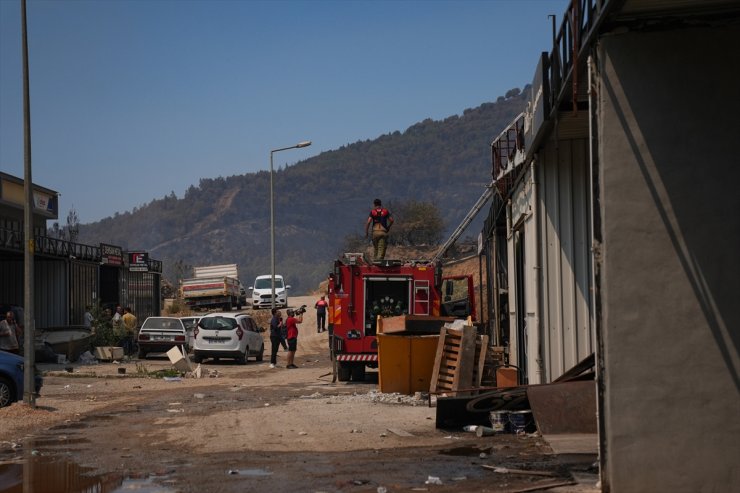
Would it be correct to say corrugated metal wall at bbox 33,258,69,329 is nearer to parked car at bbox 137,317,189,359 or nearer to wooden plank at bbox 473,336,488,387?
parked car at bbox 137,317,189,359

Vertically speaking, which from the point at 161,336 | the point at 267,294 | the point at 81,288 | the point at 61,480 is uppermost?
the point at 81,288

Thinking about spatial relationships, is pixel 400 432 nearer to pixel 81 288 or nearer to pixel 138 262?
pixel 81 288

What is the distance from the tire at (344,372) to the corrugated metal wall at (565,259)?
28.1ft

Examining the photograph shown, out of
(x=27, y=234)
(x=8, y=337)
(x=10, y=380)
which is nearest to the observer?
(x=10, y=380)

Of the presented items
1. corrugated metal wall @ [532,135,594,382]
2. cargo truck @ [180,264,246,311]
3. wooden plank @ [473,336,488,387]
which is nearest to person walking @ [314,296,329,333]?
cargo truck @ [180,264,246,311]

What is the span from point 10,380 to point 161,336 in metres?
16.5

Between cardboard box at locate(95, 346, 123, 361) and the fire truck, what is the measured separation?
13.0 metres

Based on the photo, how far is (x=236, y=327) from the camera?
30.9 m

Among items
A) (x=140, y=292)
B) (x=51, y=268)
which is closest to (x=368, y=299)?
(x=51, y=268)

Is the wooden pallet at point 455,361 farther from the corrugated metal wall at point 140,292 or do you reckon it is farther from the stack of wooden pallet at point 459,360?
the corrugated metal wall at point 140,292

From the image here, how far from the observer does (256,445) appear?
11.8m

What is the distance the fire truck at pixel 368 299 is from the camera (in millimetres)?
22156

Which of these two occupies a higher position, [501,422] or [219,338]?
[219,338]

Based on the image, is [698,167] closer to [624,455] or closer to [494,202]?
[624,455]
